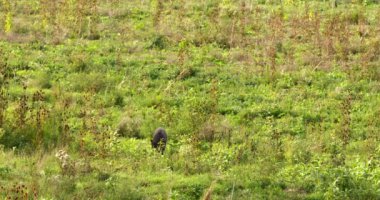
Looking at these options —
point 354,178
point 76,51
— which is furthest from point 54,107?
point 354,178

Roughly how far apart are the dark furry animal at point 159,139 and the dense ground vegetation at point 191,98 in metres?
0.14

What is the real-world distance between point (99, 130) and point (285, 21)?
6904 millimetres

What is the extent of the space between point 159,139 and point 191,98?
207cm

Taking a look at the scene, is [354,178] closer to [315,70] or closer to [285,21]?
[315,70]

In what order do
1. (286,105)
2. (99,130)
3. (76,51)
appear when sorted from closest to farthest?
(99,130) → (286,105) → (76,51)

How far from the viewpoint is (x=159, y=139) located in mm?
9055

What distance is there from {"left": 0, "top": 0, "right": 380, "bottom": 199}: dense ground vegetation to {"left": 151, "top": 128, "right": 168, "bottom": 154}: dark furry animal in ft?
0.45

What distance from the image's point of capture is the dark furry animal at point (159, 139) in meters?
8.97

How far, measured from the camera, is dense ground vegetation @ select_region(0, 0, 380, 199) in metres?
7.96

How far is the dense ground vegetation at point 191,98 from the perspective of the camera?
7.96 m

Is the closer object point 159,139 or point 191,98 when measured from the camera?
point 159,139

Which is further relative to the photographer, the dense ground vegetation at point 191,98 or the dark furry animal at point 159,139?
the dark furry animal at point 159,139

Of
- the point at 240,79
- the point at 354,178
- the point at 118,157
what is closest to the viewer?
the point at 354,178

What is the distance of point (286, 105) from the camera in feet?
35.4
